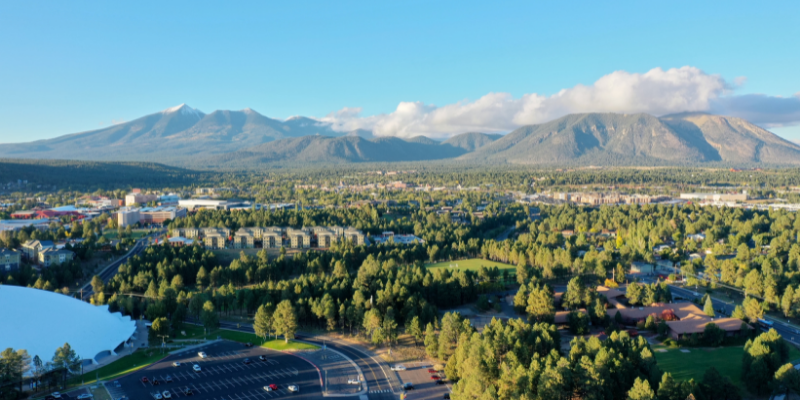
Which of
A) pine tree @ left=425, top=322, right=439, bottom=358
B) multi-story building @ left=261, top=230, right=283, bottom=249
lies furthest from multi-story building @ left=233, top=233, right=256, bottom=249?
pine tree @ left=425, top=322, right=439, bottom=358

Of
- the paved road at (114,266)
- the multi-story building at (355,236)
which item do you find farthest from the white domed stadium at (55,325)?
the multi-story building at (355,236)

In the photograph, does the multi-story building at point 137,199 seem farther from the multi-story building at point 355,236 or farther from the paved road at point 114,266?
the multi-story building at point 355,236

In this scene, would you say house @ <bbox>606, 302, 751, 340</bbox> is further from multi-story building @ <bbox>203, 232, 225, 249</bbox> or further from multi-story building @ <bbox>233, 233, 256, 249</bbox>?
multi-story building @ <bbox>203, 232, 225, 249</bbox>

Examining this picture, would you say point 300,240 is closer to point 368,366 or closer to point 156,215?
point 156,215

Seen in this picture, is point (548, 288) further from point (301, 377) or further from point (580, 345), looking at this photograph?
point (301, 377)

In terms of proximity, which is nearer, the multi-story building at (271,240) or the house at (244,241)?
the house at (244,241)

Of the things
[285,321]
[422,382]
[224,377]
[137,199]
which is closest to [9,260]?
[285,321]

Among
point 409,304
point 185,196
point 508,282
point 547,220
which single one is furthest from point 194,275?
point 185,196
